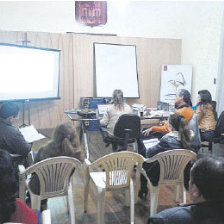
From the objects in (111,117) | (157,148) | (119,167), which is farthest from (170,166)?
(111,117)

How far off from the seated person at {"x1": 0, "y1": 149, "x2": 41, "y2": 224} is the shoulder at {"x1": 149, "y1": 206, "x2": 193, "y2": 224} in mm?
577

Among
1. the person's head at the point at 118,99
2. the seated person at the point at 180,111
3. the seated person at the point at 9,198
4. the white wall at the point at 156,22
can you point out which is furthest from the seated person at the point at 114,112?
the seated person at the point at 9,198

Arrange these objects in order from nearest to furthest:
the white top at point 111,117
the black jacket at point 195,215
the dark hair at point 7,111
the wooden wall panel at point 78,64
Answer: the black jacket at point 195,215 → the dark hair at point 7,111 → the white top at point 111,117 → the wooden wall panel at point 78,64

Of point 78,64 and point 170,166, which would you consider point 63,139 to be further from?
point 78,64

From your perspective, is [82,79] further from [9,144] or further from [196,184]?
[196,184]

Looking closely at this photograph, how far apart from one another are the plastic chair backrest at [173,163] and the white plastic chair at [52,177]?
0.73m

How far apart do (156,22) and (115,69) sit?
189 cm

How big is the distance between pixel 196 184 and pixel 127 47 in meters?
4.69

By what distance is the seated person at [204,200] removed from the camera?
0.94 meters

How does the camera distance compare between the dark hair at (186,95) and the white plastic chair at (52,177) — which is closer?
the white plastic chair at (52,177)

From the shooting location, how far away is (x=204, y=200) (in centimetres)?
100

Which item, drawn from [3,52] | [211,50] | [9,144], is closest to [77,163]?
[9,144]

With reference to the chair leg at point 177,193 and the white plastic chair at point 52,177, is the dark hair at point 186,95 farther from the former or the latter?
the white plastic chair at point 52,177

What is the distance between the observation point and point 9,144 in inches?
89.7
